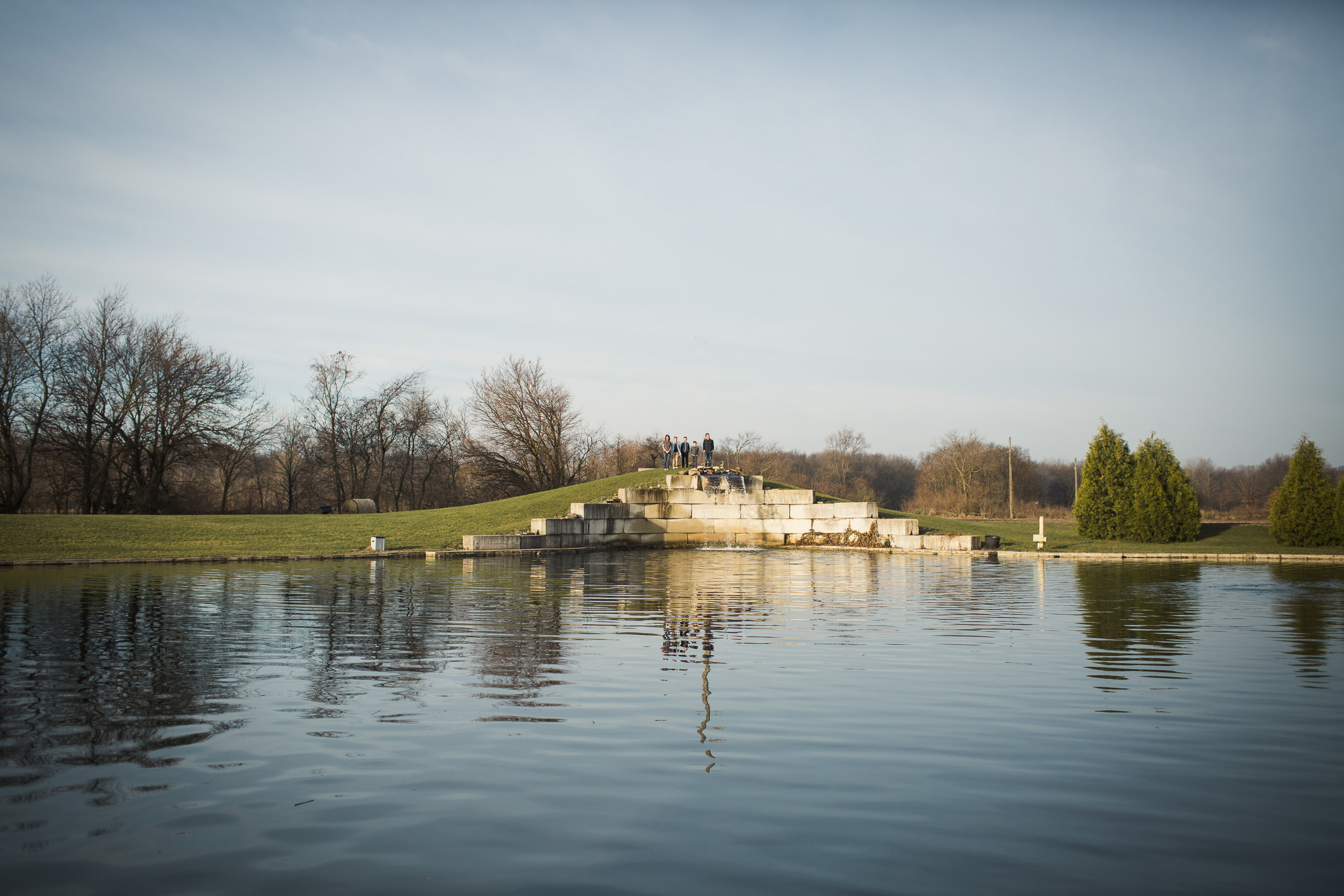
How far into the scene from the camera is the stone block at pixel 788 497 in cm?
2833

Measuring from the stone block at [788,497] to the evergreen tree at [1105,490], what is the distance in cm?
868

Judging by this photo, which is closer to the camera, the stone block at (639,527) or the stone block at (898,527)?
the stone block at (898,527)

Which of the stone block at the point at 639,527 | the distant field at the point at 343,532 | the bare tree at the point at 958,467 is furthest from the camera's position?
the bare tree at the point at 958,467

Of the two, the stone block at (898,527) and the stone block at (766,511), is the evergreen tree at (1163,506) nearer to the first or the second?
the stone block at (898,527)

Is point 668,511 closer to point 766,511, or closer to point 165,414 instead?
point 766,511

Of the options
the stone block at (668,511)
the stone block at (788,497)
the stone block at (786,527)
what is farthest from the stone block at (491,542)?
the stone block at (788,497)

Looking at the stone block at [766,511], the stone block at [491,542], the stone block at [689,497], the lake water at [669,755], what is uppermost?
the stone block at [689,497]

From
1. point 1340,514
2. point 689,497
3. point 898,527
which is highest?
point 689,497

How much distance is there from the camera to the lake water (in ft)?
10.9

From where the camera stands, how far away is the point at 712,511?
2897cm

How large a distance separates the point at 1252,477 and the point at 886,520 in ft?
228

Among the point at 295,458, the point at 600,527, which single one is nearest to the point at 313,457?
the point at 295,458

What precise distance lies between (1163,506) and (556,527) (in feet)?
61.1

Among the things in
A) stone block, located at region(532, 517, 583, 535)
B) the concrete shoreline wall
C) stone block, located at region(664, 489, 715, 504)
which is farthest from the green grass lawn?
the concrete shoreline wall
